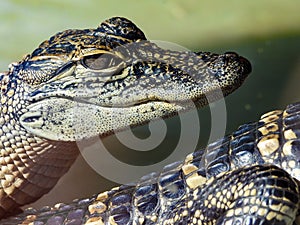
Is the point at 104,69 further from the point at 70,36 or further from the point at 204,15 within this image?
the point at 204,15

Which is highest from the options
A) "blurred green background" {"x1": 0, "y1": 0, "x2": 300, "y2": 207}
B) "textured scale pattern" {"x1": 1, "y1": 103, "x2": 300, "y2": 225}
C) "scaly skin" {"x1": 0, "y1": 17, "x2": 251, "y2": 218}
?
"blurred green background" {"x1": 0, "y1": 0, "x2": 300, "y2": 207}

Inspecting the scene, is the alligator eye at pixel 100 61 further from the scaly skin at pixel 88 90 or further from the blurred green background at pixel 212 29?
the blurred green background at pixel 212 29

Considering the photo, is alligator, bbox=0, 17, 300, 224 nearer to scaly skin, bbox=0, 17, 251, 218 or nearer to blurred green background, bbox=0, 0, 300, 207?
scaly skin, bbox=0, 17, 251, 218

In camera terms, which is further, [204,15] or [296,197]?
[204,15]

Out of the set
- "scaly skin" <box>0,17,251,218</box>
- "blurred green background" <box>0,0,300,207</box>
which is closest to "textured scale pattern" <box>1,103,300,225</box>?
"scaly skin" <box>0,17,251,218</box>

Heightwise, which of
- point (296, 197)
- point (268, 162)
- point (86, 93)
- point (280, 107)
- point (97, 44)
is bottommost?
point (296, 197)

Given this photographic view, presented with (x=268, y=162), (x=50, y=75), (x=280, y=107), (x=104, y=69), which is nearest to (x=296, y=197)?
(x=268, y=162)
